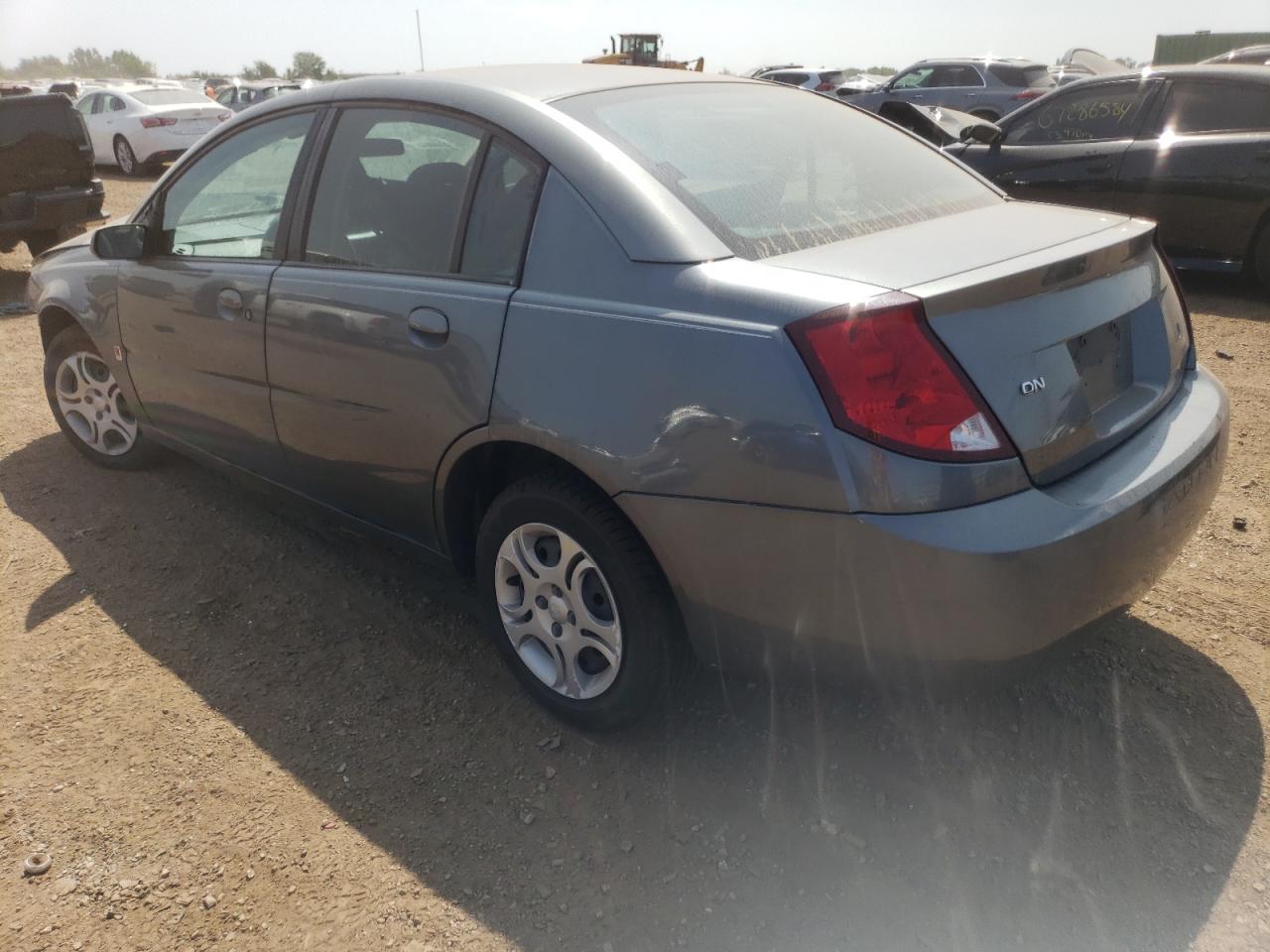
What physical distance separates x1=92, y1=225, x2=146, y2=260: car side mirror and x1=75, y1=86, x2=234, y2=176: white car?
45.1 ft

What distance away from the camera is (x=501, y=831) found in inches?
93.7

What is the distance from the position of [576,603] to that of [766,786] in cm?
65

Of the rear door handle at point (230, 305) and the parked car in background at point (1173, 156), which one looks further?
the parked car in background at point (1173, 156)

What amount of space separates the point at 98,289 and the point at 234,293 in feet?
3.63

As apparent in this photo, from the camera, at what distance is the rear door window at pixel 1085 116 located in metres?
7.05

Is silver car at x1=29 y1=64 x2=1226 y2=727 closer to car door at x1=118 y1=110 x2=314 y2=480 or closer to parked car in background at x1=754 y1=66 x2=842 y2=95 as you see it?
car door at x1=118 y1=110 x2=314 y2=480

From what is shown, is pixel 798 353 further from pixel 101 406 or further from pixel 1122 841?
pixel 101 406

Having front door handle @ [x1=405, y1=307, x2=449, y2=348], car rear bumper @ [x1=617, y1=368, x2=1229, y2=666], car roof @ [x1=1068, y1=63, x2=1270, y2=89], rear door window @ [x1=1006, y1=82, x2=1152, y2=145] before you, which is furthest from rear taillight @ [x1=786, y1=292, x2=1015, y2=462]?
rear door window @ [x1=1006, y1=82, x2=1152, y2=145]

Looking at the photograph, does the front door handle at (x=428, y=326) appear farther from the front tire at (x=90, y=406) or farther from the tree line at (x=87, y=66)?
the tree line at (x=87, y=66)

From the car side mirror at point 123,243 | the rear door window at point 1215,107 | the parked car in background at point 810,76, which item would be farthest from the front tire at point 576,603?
the parked car in background at point 810,76

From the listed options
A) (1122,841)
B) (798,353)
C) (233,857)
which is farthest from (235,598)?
(1122,841)

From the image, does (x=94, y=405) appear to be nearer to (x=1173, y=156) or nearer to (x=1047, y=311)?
(x=1047, y=311)

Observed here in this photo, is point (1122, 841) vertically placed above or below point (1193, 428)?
below

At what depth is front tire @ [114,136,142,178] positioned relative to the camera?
16203 millimetres
